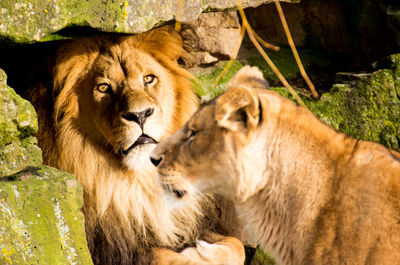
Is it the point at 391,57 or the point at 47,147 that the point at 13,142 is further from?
the point at 391,57

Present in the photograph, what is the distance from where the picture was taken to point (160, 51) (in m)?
4.47

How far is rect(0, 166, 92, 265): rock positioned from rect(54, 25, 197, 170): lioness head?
67 cm

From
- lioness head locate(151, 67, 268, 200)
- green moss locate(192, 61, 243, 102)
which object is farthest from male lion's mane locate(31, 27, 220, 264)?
lioness head locate(151, 67, 268, 200)

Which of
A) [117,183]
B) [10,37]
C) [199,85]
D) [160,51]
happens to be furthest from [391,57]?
[10,37]

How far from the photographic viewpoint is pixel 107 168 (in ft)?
14.2

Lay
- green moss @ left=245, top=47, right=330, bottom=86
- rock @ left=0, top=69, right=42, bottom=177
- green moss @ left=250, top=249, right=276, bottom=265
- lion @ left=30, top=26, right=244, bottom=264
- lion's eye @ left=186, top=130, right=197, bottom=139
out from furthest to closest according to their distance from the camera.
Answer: green moss @ left=245, top=47, right=330, bottom=86 < green moss @ left=250, top=249, right=276, bottom=265 < lion @ left=30, top=26, right=244, bottom=264 < rock @ left=0, top=69, right=42, bottom=177 < lion's eye @ left=186, top=130, right=197, bottom=139

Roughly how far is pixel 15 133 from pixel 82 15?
28.4 inches

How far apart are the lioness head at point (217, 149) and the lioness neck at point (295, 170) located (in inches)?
2.9

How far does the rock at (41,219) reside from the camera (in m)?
3.04

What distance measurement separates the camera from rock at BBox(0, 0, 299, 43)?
11.1 ft

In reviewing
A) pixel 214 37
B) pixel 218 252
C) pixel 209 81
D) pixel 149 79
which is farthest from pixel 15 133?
pixel 214 37

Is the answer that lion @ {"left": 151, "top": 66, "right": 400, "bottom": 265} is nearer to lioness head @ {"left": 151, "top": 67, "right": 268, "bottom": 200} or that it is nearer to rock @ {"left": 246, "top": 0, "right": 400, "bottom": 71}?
lioness head @ {"left": 151, "top": 67, "right": 268, "bottom": 200}

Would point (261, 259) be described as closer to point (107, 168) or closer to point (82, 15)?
point (107, 168)

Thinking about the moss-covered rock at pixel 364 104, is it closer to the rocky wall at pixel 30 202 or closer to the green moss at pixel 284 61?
the green moss at pixel 284 61
